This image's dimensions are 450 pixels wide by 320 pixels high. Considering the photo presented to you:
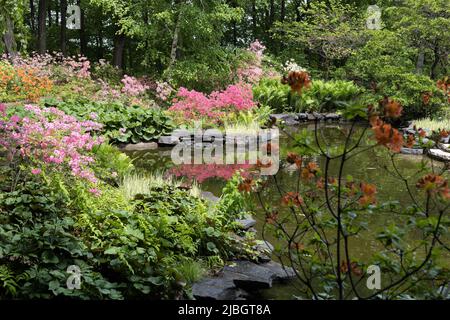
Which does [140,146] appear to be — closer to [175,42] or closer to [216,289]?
[175,42]

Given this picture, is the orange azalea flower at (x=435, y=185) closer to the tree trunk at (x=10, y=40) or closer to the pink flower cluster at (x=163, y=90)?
the pink flower cluster at (x=163, y=90)

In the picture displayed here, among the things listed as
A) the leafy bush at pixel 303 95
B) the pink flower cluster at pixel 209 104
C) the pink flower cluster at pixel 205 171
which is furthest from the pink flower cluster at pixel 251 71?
the pink flower cluster at pixel 205 171

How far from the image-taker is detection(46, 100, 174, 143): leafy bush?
9.18 m

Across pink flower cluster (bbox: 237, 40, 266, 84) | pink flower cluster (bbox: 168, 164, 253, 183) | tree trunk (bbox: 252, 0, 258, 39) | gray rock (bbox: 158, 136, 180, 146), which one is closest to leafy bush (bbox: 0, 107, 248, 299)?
pink flower cluster (bbox: 168, 164, 253, 183)

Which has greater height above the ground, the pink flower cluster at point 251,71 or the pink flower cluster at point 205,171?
the pink flower cluster at point 251,71

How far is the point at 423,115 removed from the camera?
13.5m

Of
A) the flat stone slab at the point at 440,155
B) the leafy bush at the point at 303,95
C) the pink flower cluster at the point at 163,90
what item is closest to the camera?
the flat stone slab at the point at 440,155

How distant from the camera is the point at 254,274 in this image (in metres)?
3.81

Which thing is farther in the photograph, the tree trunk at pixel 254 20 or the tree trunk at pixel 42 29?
the tree trunk at pixel 254 20

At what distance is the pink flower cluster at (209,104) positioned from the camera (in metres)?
10.7

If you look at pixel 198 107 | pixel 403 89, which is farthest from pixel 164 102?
pixel 403 89

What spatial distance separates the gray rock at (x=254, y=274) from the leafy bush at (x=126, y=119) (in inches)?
214

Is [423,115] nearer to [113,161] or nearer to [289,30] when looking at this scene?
[289,30]

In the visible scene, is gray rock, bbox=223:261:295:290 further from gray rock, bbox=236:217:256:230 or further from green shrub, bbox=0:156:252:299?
gray rock, bbox=236:217:256:230
